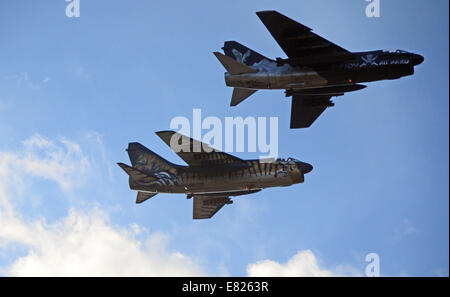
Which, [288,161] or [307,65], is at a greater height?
[307,65]

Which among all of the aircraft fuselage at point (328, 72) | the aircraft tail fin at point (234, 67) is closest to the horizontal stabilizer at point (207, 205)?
the aircraft fuselage at point (328, 72)

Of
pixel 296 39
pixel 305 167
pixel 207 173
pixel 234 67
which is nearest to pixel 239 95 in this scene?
pixel 234 67

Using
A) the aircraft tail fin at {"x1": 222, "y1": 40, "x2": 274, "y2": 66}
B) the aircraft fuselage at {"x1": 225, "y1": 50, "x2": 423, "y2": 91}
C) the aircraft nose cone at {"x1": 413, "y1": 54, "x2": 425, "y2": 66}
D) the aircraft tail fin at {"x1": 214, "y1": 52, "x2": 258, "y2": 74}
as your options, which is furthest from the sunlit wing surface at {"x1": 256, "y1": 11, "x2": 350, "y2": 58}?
the aircraft nose cone at {"x1": 413, "y1": 54, "x2": 425, "y2": 66}

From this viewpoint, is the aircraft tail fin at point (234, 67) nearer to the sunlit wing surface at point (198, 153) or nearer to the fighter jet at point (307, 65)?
the fighter jet at point (307, 65)

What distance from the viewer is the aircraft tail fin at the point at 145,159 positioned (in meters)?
46.4

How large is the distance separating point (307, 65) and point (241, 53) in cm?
617

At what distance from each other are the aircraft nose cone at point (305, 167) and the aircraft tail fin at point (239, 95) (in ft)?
21.9

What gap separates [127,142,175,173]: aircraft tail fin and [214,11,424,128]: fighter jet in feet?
27.8

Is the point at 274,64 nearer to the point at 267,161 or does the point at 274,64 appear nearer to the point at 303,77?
the point at 303,77

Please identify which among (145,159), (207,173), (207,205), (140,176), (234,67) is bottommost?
(207,205)

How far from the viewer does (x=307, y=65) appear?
43.3 m

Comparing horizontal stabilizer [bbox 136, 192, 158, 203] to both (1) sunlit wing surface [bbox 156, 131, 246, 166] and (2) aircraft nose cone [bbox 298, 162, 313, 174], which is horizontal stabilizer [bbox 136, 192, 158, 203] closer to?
(1) sunlit wing surface [bbox 156, 131, 246, 166]

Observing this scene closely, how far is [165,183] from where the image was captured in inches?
1775

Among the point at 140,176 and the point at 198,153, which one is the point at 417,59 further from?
the point at 140,176
